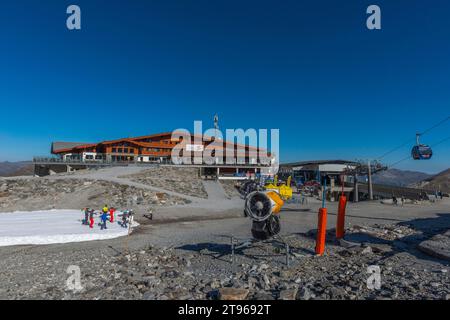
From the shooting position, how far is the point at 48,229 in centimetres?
1878

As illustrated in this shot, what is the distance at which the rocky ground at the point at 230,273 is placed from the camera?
26.6ft

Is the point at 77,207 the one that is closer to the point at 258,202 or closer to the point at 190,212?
the point at 190,212

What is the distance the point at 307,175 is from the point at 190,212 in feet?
172

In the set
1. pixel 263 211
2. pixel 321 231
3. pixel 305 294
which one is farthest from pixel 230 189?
pixel 305 294

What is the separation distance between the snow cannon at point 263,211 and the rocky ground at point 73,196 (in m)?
18.5

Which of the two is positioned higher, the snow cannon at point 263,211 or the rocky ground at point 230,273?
the snow cannon at point 263,211

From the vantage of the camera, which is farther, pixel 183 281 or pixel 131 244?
pixel 131 244

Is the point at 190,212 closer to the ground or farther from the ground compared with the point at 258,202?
closer to the ground

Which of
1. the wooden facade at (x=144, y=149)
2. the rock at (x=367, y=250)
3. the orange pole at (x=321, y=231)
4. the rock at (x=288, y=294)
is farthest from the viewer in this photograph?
the wooden facade at (x=144, y=149)

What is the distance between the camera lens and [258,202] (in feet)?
36.9

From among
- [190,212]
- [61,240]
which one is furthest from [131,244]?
[190,212]

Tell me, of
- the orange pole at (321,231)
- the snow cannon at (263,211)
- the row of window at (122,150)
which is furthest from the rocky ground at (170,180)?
the orange pole at (321,231)

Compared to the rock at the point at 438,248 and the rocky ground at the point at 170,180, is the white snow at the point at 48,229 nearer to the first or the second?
the rocky ground at the point at 170,180
